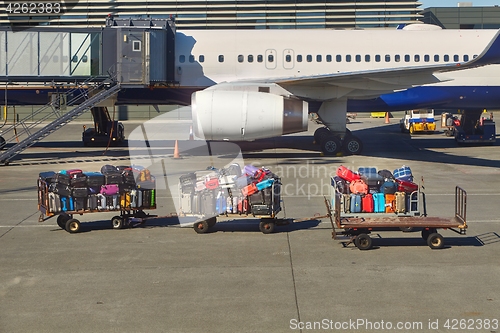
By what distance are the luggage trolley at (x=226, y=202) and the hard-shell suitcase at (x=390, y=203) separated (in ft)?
6.80

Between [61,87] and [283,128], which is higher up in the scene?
[61,87]

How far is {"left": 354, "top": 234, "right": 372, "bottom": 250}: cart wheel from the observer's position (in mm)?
11609

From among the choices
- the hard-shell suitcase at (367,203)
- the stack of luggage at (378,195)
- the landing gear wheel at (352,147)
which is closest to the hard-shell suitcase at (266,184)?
the stack of luggage at (378,195)

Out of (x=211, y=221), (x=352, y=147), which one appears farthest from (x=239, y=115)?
(x=211, y=221)

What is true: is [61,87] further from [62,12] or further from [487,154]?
[62,12]

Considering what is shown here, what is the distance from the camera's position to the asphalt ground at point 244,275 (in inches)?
328

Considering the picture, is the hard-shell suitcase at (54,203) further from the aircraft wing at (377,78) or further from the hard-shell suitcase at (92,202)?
the aircraft wing at (377,78)

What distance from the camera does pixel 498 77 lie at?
83.5 feet

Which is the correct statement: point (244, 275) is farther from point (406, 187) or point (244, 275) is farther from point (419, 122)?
point (419, 122)

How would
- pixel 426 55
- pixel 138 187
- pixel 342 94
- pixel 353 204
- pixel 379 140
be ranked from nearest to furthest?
1. pixel 353 204
2. pixel 138 187
3. pixel 342 94
4. pixel 426 55
5. pixel 379 140

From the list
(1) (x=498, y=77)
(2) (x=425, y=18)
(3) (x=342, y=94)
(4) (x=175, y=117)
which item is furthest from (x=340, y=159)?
(2) (x=425, y=18)

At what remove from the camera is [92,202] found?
1295 cm

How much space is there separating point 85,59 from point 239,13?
29.3 m

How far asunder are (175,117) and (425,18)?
2229 cm
